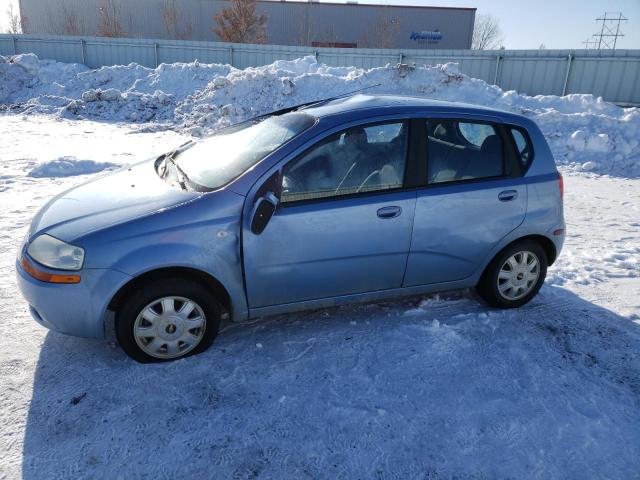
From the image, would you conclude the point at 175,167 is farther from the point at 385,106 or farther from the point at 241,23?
the point at 241,23

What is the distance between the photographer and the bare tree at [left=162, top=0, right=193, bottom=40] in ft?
113

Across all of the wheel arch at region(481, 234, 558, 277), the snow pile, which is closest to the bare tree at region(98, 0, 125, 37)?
the snow pile

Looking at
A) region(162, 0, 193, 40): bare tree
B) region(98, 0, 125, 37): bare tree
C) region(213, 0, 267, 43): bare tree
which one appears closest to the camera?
region(213, 0, 267, 43): bare tree

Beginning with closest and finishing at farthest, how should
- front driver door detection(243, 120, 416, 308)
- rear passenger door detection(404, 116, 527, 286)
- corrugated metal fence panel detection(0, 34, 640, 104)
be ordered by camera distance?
1. front driver door detection(243, 120, 416, 308)
2. rear passenger door detection(404, 116, 527, 286)
3. corrugated metal fence panel detection(0, 34, 640, 104)

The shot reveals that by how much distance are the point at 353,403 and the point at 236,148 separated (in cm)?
200

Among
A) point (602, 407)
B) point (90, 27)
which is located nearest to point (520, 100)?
point (602, 407)

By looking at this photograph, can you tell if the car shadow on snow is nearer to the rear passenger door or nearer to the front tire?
the front tire

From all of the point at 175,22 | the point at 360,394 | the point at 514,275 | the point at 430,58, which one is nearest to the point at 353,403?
the point at 360,394

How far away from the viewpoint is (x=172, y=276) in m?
3.00

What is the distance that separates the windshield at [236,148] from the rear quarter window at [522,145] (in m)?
1.69

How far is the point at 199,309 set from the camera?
3115 mm

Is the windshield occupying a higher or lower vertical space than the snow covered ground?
higher

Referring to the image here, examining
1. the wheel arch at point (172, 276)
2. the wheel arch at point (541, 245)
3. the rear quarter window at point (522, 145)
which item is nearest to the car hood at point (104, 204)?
the wheel arch at point (172, 276)

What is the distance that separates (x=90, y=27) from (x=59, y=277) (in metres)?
42.7
